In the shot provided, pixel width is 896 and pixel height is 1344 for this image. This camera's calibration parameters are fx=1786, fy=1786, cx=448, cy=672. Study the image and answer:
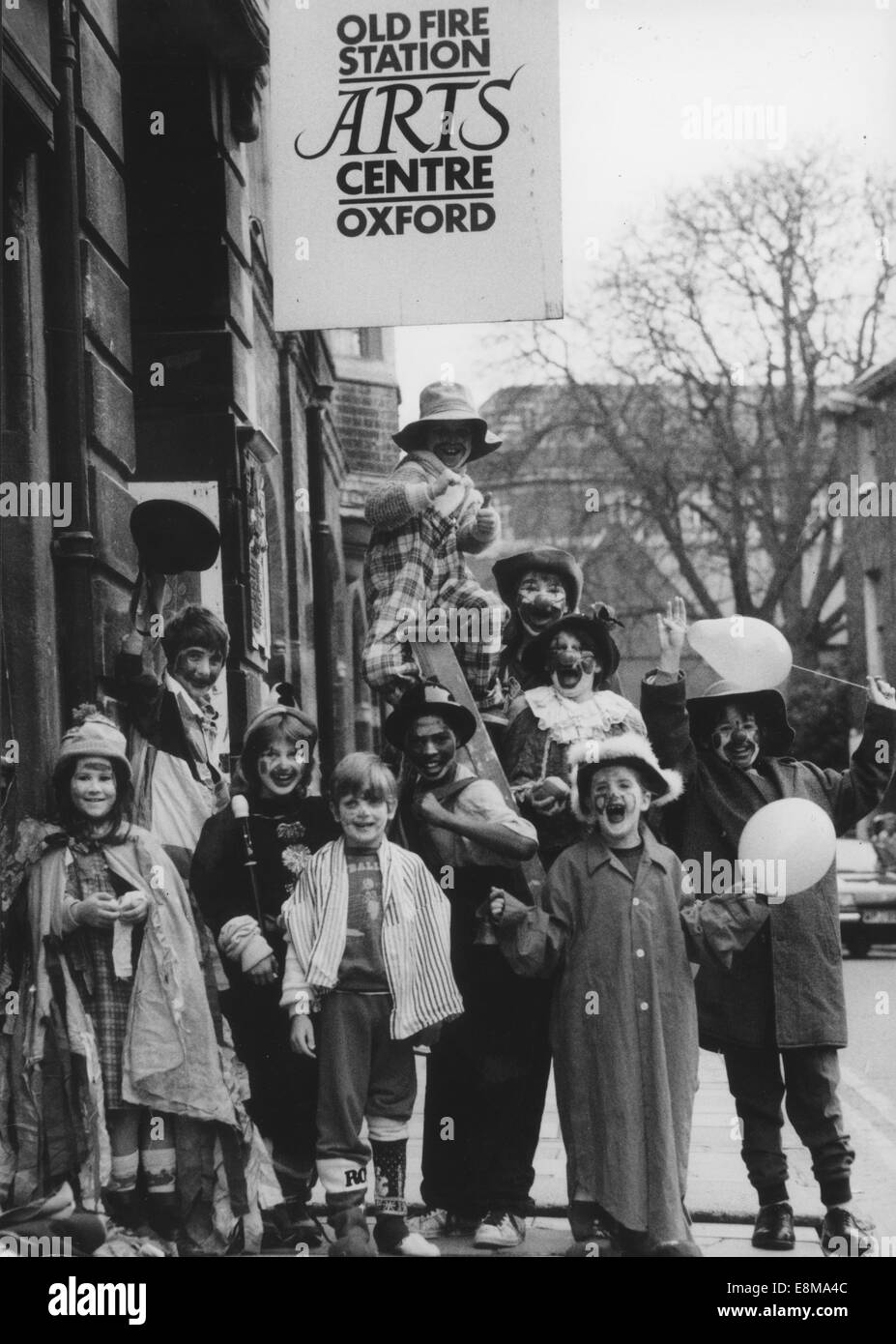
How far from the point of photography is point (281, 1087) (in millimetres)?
5023

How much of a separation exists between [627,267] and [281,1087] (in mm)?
2542

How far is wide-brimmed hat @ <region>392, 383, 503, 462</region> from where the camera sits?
5.12 m

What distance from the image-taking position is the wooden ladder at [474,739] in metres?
4.98

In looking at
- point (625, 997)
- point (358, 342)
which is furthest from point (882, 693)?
point (358, 342)

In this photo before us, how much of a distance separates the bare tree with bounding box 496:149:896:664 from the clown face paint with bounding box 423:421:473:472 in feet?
0.54

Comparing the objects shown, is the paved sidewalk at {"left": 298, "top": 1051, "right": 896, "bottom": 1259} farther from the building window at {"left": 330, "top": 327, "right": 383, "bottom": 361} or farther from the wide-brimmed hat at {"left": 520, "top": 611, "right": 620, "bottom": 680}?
the building window at {"left": 330, "top": 327, "right": 383, "bottom": 361}

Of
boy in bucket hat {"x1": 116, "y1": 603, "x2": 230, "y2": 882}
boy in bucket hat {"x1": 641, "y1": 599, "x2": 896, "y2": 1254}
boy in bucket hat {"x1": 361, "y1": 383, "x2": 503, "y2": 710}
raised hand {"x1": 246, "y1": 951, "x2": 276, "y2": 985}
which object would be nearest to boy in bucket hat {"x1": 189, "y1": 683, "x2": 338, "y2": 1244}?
raised hand {"x1": 246, "y1": 951, "x2": 276, "y2": 985}

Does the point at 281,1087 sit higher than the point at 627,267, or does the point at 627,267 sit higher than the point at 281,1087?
the point at 627,267

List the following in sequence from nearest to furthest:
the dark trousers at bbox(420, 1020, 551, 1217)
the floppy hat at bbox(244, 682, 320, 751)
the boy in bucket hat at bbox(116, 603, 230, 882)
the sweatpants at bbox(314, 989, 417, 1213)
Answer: the sweatpants at bbox(314, 989, 417, 1213)
the dark trousers at bbox(420, 1020, 551, 1217)
the floppy hat at bbox(244, 682, 320, 751)
the boy in bucket hat at bbox(116, 603, 230, 882)

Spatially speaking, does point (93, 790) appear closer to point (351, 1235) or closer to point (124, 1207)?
point (124, 1207)

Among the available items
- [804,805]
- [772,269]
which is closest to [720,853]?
[804,805]

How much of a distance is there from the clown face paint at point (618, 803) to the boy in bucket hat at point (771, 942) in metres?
0.19
